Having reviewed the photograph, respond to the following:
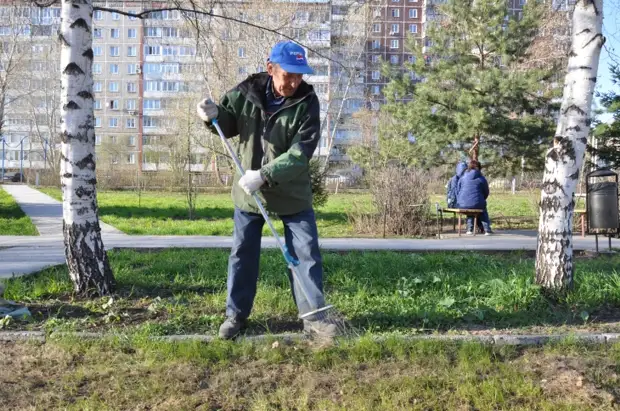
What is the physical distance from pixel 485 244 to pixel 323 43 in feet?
51.9

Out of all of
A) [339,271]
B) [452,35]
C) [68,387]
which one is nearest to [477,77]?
[452,35]

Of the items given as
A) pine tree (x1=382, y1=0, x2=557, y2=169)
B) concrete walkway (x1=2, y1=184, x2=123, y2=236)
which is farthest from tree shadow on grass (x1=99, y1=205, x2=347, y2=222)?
pine tree (x1=382, y1=0, x2=557, y2=169)

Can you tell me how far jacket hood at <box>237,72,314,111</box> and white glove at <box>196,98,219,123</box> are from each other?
238mm

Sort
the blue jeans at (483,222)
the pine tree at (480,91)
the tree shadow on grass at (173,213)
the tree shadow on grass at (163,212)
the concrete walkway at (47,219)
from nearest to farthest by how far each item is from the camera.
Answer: the concrete walkway at (47,219) → the blue jeans at (483,222) → the tree shadow on grass at (173,213) → the tree shadow on grass at (163,212) → the pine tree at (480,91)

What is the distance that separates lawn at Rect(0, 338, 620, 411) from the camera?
9.80 feet

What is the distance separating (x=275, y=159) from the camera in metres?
3.66

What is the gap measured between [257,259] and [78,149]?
1873 mm

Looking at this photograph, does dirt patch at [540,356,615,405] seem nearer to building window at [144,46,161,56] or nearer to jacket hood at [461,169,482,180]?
jacket hood at [461,169,482,180]

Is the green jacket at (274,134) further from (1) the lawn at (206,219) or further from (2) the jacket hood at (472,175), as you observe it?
(2) the jacket hood at (472,175)

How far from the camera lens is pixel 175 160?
33469 millimetres

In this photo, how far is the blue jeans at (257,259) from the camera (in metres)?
3.88

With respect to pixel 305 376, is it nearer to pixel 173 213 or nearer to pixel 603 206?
pixel 603 206

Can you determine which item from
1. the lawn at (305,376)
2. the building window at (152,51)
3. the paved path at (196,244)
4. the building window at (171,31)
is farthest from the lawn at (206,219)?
the building window at (152,51)

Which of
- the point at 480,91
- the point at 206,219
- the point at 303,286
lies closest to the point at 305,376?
the point at 303,286
